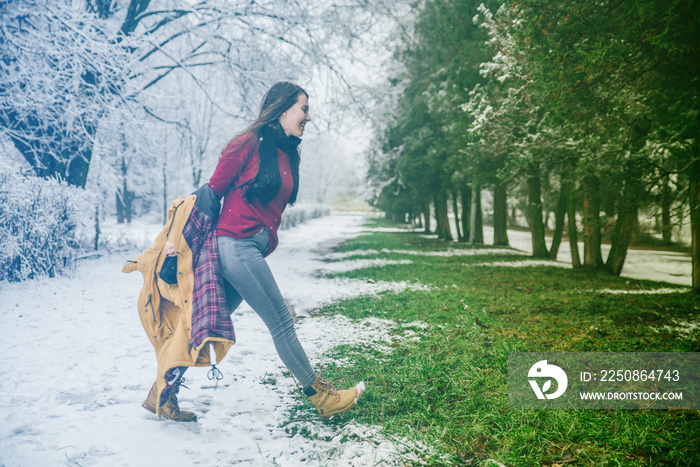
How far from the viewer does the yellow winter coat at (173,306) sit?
8.31 ft

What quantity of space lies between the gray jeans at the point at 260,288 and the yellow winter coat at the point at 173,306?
0.26 m

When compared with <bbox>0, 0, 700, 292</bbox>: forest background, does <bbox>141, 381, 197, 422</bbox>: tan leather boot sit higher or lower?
lower

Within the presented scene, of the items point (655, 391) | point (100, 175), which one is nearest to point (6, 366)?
point (655, 391)

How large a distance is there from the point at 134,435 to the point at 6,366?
76.9 inches

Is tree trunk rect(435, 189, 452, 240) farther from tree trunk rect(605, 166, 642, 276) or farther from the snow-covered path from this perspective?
the snow-covered path

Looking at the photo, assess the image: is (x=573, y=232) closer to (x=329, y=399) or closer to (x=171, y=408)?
(x=329, y=399)

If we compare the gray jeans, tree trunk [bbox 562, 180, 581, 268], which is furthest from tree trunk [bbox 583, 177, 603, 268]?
the gray jeans

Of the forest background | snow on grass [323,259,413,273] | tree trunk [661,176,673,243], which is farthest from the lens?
snow on grass [323,259,413,273]

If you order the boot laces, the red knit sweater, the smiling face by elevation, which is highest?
the smiling face

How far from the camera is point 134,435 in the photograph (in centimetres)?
253

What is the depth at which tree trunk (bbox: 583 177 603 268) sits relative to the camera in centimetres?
767

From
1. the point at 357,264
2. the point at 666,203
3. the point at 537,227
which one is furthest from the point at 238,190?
the point at 537,227

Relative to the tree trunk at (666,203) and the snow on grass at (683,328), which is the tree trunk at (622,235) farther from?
the snow on grass at (683,328)

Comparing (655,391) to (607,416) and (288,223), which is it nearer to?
(607,416)
